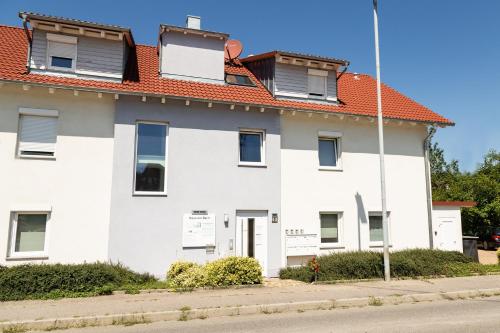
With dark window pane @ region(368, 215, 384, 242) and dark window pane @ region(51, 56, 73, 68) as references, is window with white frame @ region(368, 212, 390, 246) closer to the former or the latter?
dark window pane @ region(368, 215, 384, 242)

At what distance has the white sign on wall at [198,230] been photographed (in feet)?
40.7

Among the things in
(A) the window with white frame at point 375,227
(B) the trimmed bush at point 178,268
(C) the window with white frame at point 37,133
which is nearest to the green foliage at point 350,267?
(A) the window with white frame at point 375,227

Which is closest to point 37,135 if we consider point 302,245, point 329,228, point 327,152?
point 302,245

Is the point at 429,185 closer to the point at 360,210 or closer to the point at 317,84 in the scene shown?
the point at 360,210

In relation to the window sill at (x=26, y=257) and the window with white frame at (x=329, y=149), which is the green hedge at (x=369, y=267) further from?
the window sill at (x=26, y=257)

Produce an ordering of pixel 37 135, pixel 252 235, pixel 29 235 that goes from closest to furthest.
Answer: pixel 29 235
pixel 37 135
pixel 252 235

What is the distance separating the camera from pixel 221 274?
10680mm

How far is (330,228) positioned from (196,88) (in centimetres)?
691

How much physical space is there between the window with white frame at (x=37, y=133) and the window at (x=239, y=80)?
242 inches

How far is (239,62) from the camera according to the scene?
1722 cm

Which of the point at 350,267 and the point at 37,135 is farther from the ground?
the point at 37,135

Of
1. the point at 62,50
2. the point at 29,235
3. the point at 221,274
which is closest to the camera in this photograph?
the point at 221,274

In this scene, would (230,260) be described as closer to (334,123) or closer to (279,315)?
(279,315)

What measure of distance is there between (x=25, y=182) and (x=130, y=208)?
9.72 ft
